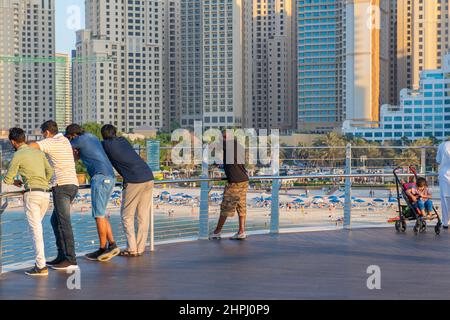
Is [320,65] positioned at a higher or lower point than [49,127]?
higher

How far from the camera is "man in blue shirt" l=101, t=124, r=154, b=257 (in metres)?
8.88

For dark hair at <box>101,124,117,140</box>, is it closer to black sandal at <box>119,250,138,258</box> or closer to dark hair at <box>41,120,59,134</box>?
dark hair at <box>41,120,59,134</box>

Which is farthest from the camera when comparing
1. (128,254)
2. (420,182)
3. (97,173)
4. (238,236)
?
(420,182)

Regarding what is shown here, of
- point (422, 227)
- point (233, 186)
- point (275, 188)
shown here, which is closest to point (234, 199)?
point (233, 186)

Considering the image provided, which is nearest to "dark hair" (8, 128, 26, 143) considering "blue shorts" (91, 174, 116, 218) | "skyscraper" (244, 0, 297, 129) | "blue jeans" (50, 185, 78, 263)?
"blue jeans" (50, 185, 78, 263)

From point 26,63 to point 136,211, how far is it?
428 feet

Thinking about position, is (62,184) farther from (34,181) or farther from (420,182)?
(420,182)

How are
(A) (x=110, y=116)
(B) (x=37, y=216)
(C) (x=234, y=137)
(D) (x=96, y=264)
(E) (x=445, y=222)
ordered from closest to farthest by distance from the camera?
(B) (x=37, y=216)
(D) (x=96, y=264)
(C) (x=234, y=137)
(E) (x=445, y=222)
(A) (x=110, y=116)

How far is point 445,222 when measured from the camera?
466 inches

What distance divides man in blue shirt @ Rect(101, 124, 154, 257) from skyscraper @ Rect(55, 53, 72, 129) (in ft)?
429

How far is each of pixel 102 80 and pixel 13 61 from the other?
15.2 m

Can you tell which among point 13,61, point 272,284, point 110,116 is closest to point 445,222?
point 272,284

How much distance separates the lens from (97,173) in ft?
28.6
